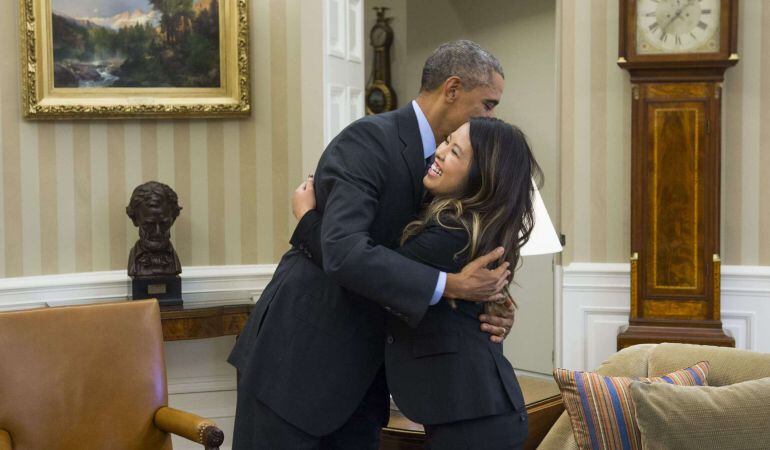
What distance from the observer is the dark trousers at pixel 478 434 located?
6.11 feet

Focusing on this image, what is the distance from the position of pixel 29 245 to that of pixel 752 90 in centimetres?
325

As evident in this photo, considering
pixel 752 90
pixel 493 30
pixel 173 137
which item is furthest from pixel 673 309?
pixel 493 30

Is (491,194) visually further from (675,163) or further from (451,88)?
(675,163)

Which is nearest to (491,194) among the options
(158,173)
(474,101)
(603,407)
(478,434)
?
(474,101)

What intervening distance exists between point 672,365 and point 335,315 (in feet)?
3.55

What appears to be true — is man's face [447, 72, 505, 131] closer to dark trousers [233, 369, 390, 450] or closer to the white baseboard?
dark trousers [233, 369, 390, 450]

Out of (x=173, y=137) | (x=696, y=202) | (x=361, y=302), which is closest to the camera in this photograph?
(x=361, y=302)

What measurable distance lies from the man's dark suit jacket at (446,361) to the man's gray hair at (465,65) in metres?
0.43

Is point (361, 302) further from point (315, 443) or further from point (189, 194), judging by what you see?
point (189, 194)

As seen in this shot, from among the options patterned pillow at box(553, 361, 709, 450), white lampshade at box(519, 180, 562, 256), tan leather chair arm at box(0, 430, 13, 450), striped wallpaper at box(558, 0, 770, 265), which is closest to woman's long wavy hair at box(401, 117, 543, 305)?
white lampshade at box(519, 180, 562, 256)

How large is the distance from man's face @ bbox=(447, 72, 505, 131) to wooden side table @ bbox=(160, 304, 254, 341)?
→ 213 cm

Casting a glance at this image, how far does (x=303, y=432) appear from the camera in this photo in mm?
2119

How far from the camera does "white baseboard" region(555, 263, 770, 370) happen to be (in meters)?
4.23

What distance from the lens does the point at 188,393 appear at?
174 inches
